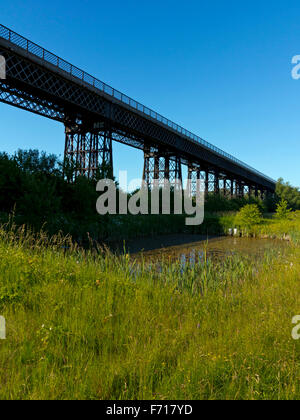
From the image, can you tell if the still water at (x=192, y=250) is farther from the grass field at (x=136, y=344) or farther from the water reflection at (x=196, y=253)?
the grass field at (x=136, y=344)

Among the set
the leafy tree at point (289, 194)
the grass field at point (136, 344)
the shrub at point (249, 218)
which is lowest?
the grass field at point (136, 344)

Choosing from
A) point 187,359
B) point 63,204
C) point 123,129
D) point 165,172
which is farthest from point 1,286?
point 165,172

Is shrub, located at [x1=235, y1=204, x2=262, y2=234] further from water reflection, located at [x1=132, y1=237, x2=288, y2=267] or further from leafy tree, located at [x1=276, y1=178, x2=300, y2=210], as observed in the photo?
leafy tree, located at [x1=276, y1=178, x2=300, y2=210]

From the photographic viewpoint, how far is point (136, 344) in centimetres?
267

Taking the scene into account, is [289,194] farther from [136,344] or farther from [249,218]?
[136,344]

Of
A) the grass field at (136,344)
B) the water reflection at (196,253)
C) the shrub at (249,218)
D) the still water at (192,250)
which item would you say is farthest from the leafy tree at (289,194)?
the grass field at (136,344)

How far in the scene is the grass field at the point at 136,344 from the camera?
202 cm

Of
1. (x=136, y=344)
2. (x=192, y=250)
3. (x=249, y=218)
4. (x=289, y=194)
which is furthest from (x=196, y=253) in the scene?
(x=289, y=194)

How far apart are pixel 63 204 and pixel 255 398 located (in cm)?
1476

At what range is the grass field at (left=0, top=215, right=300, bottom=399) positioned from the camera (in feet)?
6.63

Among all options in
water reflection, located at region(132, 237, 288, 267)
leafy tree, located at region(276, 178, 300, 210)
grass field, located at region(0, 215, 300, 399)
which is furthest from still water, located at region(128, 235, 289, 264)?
leafy tree, located at region(276, 178, 300, 210)

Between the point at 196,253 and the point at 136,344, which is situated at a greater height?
the point at 136,344

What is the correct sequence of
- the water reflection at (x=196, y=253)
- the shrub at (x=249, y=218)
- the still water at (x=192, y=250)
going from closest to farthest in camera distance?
1. the water reflection at (x=196, y=253)
2. the still water at (x=192, y=250)
3. the shrub at (x=249, y=218)
